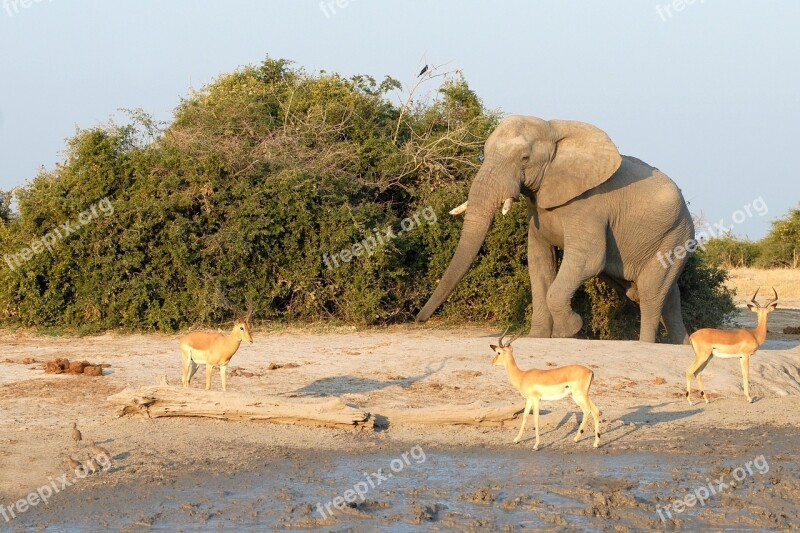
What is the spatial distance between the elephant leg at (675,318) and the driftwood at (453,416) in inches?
277

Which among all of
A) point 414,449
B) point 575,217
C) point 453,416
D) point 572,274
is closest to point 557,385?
point 453,416

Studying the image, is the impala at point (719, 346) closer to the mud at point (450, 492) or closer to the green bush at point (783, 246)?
the mud at point (450, 492)

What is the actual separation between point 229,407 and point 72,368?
3444mm

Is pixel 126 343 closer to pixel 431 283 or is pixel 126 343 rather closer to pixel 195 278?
pixel 195 278

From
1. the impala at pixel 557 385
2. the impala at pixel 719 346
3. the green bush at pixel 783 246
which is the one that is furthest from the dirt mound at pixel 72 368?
the green bush at pixel 783 246

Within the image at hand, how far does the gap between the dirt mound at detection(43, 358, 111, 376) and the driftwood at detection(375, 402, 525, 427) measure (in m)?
4.01

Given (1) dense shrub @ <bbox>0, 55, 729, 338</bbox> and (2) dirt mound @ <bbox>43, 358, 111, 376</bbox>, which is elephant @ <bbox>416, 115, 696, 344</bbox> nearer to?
(1) dense shrub @ <bbox>0, 55, 729, 338</bbox>

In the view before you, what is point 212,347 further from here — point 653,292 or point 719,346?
point 653,292

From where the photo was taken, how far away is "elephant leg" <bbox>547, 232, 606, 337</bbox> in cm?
1537

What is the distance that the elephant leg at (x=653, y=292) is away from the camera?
54.0 feet

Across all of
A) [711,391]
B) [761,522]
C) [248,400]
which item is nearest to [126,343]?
[248,400]

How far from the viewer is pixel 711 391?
43.4ft

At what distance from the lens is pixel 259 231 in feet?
58.0

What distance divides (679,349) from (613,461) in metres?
5.29
